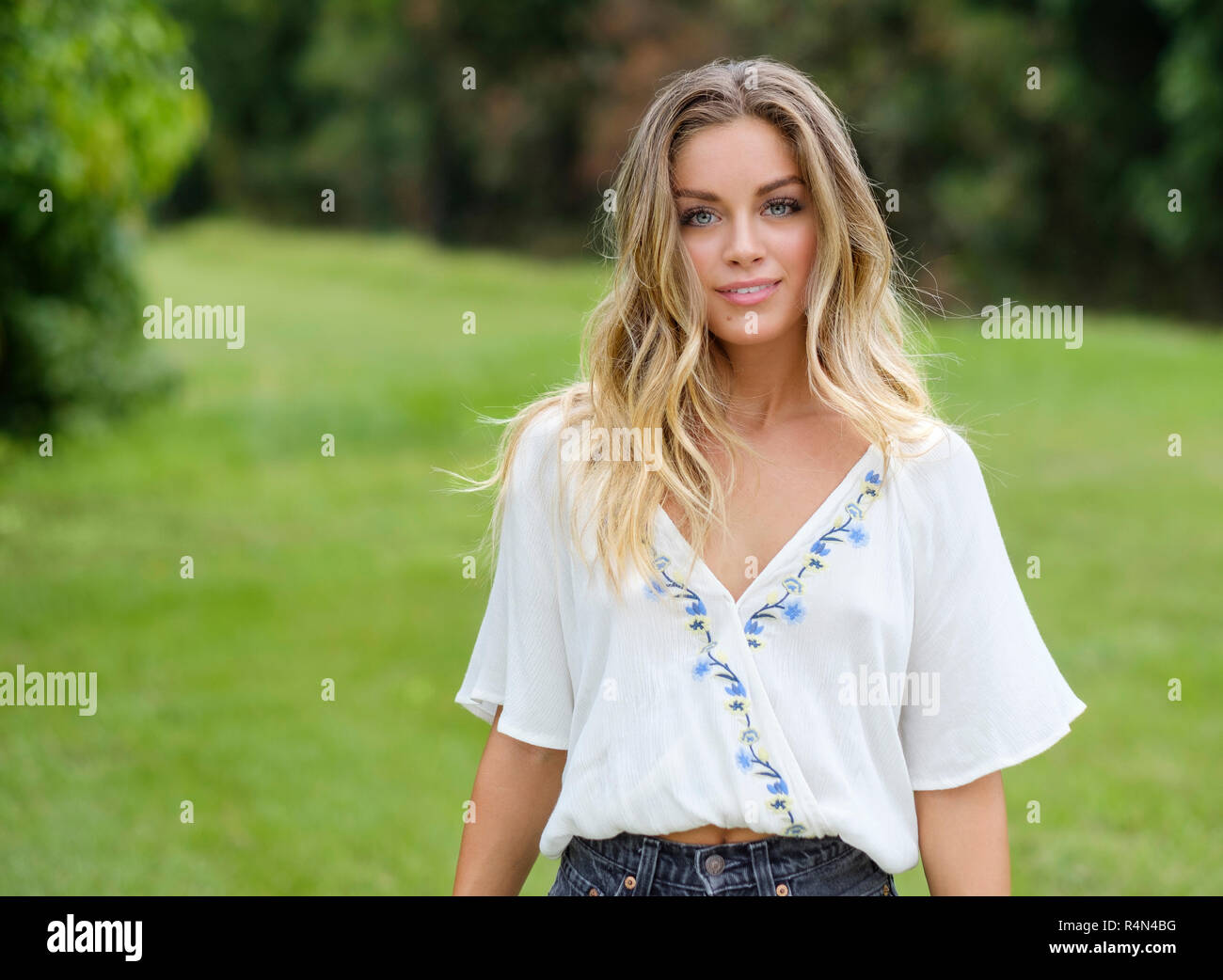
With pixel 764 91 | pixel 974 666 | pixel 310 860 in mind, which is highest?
pixel 764 91

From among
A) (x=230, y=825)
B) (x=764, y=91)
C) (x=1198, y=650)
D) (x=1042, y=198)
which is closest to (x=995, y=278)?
(x=1042, y=198)

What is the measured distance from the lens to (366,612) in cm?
809

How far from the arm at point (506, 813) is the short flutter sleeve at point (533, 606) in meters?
0.05

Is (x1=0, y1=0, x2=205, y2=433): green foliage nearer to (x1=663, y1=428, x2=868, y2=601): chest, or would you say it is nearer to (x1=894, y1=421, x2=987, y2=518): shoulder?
(x1=663, y1=428, x2=868, y2=601): chest

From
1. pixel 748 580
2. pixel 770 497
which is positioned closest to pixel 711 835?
pixel 748 580

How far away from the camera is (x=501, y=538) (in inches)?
82.4

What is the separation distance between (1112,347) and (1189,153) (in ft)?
38.5

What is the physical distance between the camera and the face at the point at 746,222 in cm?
201

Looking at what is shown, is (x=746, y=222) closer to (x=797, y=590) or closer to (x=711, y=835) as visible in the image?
(x=797, y=590)

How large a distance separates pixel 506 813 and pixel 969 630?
0.73 m

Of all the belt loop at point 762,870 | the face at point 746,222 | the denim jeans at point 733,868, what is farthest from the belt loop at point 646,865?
the face at point 746,222

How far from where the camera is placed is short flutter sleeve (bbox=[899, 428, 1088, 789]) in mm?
1912

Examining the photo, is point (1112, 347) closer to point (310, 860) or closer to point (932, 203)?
point (310, 860)

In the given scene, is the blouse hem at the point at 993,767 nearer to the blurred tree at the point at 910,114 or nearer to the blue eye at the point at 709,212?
the blue eye at the point at 709,212
